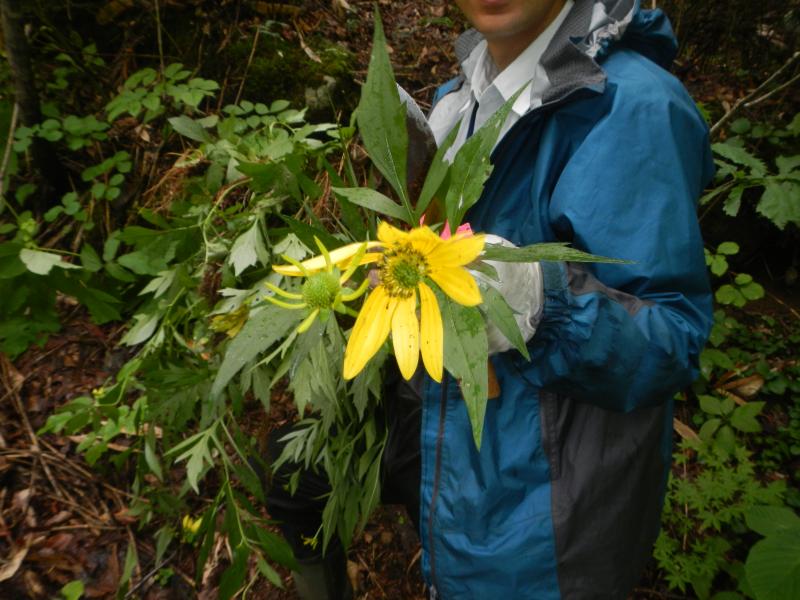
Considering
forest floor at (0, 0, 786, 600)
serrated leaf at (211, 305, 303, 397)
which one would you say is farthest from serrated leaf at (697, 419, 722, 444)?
serrated leaf at (211, 305, 303, 397)

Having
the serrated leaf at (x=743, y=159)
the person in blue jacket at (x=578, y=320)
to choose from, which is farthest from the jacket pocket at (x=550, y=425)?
the serrated leaf at (x=743, y=159)

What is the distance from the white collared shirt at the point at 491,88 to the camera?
3.64 feet

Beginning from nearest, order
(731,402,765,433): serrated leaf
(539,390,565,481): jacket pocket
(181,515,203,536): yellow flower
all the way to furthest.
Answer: (539,390,565,481): jacket pocket, (181,515,203,536): yellow flower, (731,402,765,433): serrated leaf

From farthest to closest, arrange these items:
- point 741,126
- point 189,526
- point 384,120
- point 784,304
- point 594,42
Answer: point 784,304 → point 741,126 → point 189,526 → point 594,42 → point 384,120

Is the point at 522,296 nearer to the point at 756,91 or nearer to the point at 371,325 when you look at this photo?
the point at 371,325

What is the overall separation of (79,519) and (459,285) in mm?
1937

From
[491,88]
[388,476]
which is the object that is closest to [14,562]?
[388,476]

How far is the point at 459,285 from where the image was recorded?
0.56 meters

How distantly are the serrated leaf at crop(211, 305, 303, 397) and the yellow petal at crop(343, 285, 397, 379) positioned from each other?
0.08 m

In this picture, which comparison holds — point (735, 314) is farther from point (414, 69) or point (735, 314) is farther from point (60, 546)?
point (60, 546)

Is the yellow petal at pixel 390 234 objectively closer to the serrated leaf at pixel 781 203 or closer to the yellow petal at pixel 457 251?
the yellow petal at pixel 457 251

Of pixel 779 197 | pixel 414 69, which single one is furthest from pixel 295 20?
pixel 779 197

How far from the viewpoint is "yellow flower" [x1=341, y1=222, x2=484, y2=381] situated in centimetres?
57

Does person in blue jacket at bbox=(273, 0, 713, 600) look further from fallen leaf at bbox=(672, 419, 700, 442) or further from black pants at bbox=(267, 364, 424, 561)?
fallen leaf at bbox=(672, 419, 700, 442)
